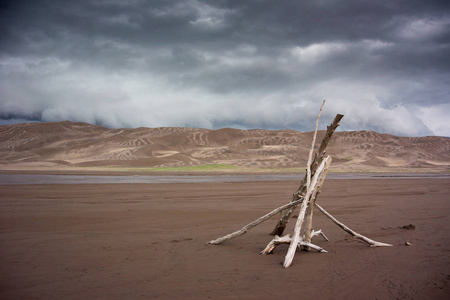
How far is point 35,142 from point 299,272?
11607 cm

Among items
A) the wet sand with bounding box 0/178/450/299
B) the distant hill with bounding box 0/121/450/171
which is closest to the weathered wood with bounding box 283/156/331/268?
the wet sand with bounding box 0/178/450/299

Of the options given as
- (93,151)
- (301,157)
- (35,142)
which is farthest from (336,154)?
(35,142)

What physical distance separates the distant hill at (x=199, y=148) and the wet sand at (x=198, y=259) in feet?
164

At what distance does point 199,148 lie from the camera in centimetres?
9119

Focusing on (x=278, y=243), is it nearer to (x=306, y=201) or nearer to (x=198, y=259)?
(x=306, y=201)

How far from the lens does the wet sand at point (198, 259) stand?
4336mm

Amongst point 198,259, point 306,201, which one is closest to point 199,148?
point 306,201

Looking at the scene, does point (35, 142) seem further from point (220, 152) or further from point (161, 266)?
point (161, 266)

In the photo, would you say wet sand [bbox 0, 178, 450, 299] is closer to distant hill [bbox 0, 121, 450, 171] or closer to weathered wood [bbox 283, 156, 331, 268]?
weathered wood [bbox 283, 156, 331, 268]

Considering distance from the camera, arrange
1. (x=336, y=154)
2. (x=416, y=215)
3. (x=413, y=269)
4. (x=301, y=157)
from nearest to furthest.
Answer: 1. (x=413, y=269)
2. (x=416, y=215)
3. (x=301, y=157)
4. (x=336, y=154)

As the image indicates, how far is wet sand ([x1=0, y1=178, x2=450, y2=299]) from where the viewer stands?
4.34m

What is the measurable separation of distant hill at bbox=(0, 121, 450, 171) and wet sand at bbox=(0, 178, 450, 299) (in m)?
49.9

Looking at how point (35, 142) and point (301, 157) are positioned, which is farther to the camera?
point (35, 142)

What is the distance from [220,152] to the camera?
8031 centimetres
